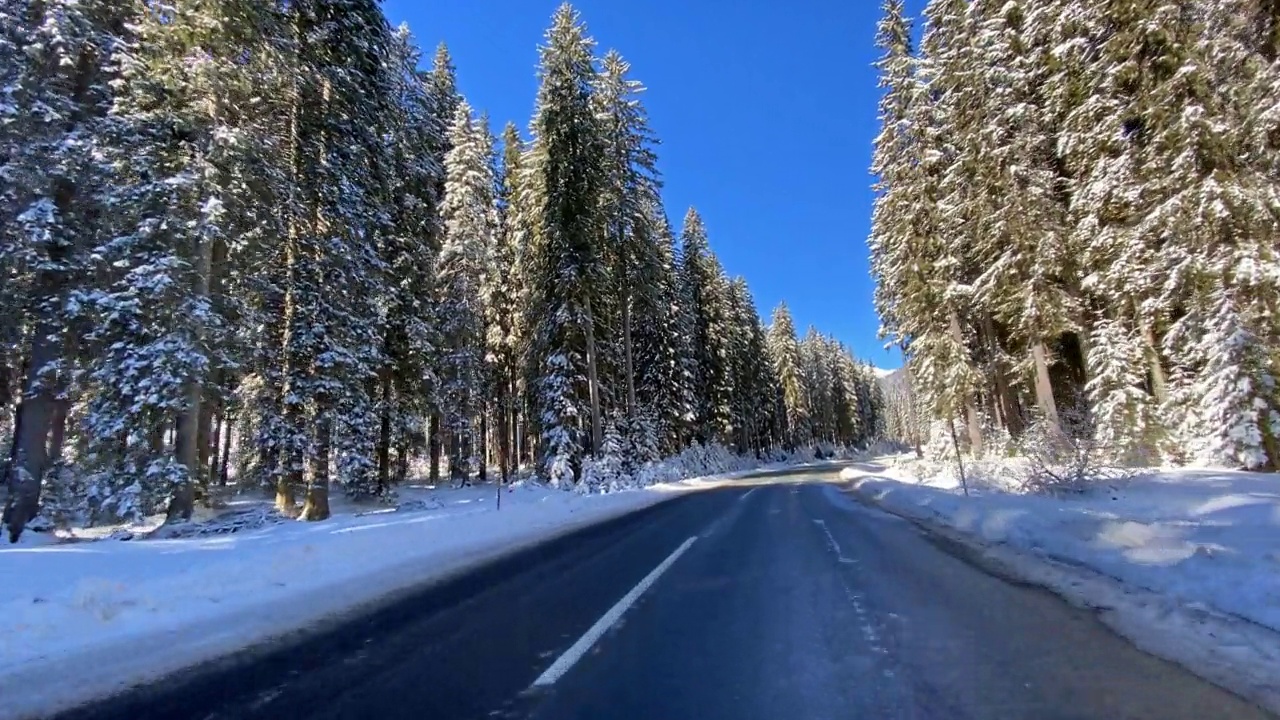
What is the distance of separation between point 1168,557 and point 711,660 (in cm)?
524

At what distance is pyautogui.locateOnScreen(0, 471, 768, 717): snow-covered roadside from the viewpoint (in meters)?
4.59

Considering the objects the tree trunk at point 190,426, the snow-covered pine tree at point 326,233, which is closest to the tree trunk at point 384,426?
→ the snow-covered pine tree at point 326,233

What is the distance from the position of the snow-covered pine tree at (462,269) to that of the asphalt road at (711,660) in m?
18.2

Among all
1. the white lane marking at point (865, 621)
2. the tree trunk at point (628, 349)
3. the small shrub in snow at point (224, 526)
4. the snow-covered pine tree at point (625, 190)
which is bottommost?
the white lane marking at point (865, 621)

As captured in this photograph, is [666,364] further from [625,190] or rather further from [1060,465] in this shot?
[1060,465]

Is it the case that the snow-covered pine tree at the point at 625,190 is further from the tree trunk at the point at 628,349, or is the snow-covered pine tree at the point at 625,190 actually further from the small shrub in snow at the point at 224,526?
the small shrub in snow at the point at 224,526

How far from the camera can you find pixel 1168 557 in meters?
6.41

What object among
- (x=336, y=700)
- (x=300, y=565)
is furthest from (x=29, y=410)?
(x=336, y=700)

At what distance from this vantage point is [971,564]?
7.68 meters

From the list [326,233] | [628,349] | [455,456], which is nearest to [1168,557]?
[326,233]

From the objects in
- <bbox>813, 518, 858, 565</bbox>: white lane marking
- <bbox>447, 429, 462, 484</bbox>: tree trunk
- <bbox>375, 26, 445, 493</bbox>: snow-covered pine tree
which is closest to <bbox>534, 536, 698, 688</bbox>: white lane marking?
<bbox>813, 518, 858, 565</bbox>: white lane marking

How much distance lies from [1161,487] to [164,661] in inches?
594

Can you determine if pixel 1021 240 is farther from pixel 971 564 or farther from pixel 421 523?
pixel 421 523

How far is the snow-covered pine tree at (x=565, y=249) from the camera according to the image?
2591 cm
